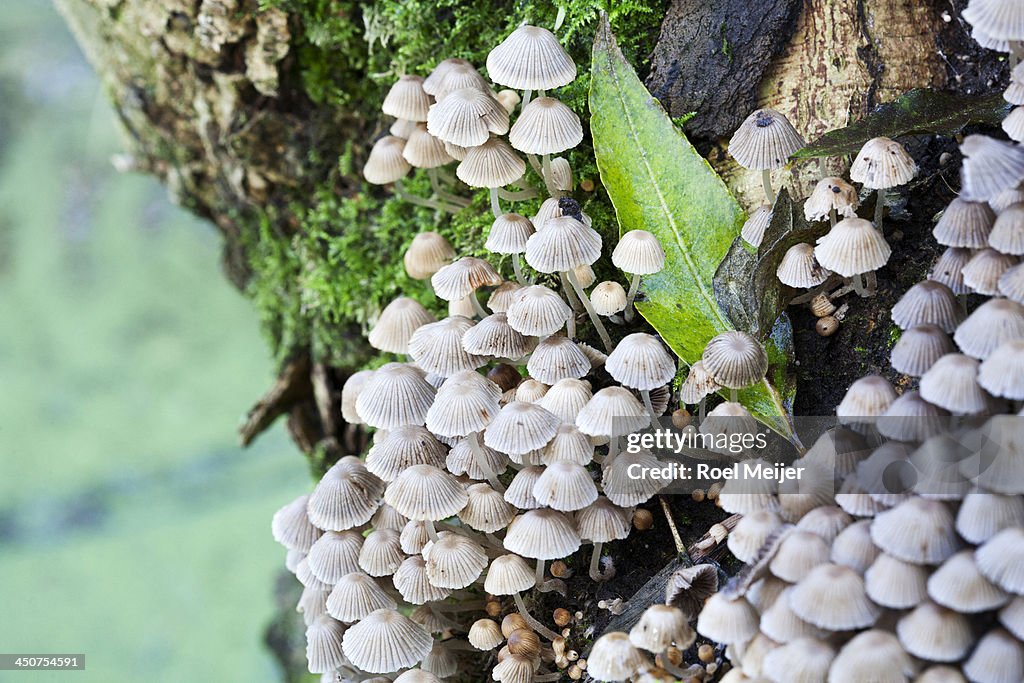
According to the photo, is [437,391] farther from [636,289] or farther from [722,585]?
[722,585]

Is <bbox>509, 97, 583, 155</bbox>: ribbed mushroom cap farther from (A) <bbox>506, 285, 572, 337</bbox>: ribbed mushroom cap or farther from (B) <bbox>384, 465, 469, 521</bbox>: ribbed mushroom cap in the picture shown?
(B) <bbox>384, 465, 469, 521</bbox>: ribbed mushroom cap

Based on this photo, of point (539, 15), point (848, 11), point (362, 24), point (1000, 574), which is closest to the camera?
point (1000, 574)

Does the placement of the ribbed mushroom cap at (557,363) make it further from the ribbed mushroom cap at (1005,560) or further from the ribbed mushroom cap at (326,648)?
the ribbed mushroom cap at (1005,560)

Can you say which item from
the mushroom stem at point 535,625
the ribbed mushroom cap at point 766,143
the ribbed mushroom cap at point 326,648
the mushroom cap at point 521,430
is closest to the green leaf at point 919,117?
the ribbed mushroom cap at point 766,143

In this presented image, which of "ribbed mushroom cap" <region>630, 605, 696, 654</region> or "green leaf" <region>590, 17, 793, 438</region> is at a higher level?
"green leaf" <region>590, 17, 793, 438</region>

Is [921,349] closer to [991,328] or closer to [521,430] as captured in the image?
[991,328]

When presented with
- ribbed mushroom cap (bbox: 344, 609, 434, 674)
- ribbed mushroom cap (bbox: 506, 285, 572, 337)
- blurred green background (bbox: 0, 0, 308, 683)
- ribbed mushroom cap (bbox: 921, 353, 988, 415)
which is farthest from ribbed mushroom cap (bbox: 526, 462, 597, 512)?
blurred green background (bbox: 0, 0, 308, 683)

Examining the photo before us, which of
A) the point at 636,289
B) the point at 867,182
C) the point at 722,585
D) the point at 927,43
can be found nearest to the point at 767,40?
the point at 927,43
